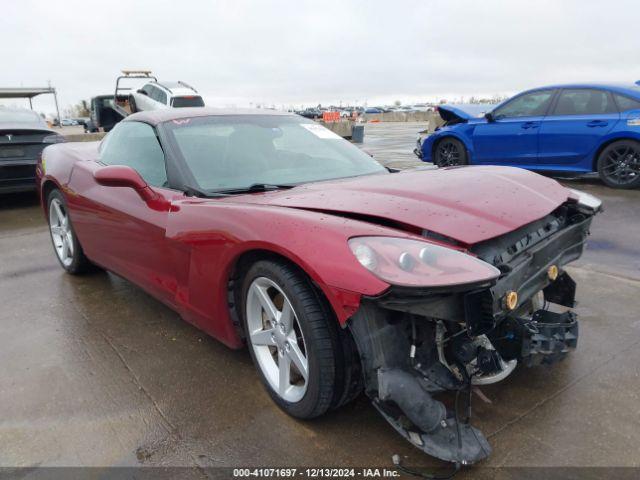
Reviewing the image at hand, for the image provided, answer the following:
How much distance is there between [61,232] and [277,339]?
2937mm

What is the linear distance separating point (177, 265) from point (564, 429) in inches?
77.8

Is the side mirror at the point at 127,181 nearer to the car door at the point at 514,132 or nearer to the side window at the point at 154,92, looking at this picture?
the car door at the point at 514,132

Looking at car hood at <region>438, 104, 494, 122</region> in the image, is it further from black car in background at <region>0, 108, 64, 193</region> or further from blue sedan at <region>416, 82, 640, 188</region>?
black car in background at <region>0, 108, 64, 193</region>

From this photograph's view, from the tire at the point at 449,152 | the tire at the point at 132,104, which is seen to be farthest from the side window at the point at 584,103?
the tire at the point at 132,104

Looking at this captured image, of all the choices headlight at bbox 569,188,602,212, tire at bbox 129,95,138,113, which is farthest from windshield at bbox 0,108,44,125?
tire at bbox 129,95,138,113

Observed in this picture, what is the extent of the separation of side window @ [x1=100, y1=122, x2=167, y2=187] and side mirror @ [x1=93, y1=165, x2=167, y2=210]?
115 millimetres

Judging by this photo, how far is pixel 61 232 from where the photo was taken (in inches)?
169

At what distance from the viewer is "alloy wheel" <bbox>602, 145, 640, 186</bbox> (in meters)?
6.75

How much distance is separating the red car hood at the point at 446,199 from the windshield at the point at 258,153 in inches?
11.4

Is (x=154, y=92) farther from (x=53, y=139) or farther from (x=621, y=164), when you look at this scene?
(x=621, y=164)

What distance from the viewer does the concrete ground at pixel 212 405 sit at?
201cm

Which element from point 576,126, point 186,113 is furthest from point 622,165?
point 186,113

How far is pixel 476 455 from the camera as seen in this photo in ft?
5.92

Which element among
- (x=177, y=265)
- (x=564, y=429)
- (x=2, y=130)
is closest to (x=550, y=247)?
(x=564, y=429)
